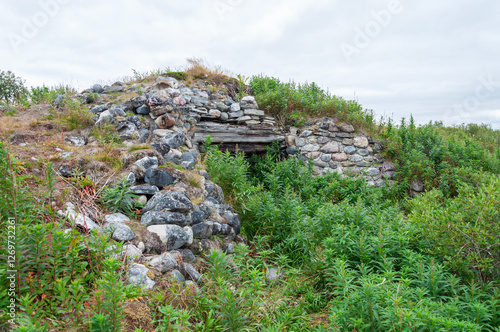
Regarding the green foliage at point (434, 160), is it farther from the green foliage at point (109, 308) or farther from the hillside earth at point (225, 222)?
the green foliage at point (109, 308)

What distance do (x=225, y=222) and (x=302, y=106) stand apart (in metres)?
5.77

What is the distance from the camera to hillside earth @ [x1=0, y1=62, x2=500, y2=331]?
2.34 metres

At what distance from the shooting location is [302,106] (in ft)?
30.8

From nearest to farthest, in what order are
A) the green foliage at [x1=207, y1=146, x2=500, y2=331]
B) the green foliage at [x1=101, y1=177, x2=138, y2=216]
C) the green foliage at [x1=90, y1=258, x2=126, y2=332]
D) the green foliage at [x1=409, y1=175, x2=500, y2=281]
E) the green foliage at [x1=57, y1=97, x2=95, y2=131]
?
1. the green foliage at [x1=90, y1=258, x2=126, y2=332]
2. the green foliage at [x1=207, y1=146, x2=500, y2=331]
3. the green foliage at [x1=409, y1=175, x2=500, y2=281]
4. the green foliage at [x1=101, y1=177, x2=138, y2=216]
5. the green foliage at [x1=57, y1=97, x2=95, y2=131]

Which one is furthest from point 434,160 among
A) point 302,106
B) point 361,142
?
point 302,106

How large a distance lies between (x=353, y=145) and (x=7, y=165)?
7826 millimetres

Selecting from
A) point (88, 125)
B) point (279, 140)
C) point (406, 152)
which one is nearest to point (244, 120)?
point (279, 140)

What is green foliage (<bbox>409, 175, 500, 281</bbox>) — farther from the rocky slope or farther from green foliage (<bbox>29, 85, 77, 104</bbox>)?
green foliage (<bbox>29, 85, 77, 104</bbox>)

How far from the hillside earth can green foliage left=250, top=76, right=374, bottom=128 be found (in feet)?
0.24

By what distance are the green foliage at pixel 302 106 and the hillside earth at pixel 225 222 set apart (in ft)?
0.24

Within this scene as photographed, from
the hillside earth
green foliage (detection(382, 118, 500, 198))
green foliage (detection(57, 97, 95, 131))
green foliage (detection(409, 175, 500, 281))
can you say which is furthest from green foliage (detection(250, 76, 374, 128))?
green foliage (detection(409, 175, 500, 281))

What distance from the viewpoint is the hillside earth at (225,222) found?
2.34m

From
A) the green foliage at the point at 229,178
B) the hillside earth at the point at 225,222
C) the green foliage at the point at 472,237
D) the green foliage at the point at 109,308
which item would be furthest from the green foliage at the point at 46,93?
the green foliage at the point at 472,237

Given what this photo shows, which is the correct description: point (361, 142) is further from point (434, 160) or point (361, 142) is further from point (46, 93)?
point (46, 93)
